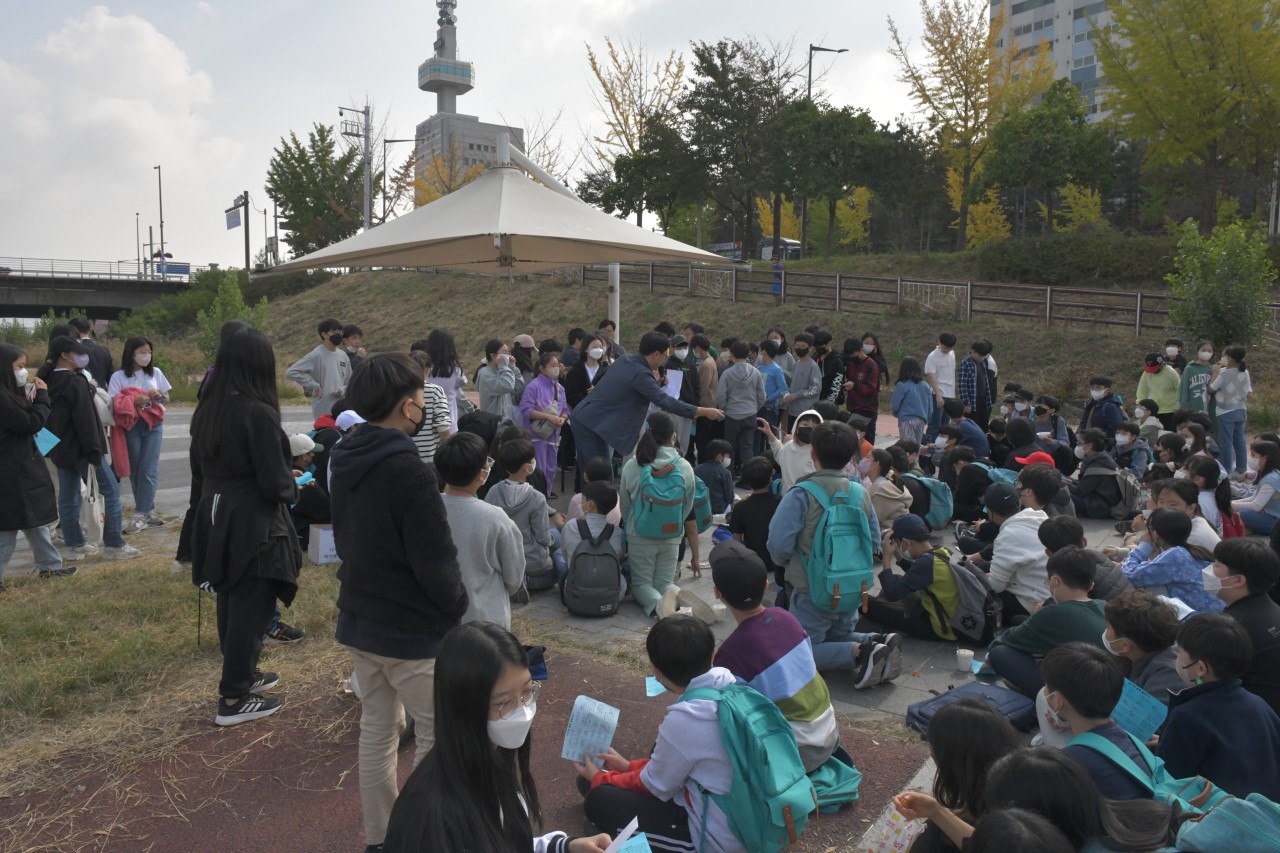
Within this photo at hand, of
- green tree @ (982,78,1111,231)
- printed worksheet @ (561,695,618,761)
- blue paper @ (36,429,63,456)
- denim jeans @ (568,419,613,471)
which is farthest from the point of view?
green tree @ (982,78,1111,231)

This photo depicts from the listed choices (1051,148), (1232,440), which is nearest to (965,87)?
(1051,148)

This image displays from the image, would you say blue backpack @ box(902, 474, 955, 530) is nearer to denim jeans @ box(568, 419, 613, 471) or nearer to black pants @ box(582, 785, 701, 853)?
denim jeans @ box(568, 419, 613, 471)

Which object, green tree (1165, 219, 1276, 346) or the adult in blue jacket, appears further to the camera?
green tree (1165, 219, 1276, 346)

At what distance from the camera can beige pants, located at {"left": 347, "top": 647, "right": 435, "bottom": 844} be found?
3004 mm

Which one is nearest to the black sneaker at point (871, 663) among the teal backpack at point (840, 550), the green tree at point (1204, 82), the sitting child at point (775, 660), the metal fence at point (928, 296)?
the teal backpack at point (840, 550)

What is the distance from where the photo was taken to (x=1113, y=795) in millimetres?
2594

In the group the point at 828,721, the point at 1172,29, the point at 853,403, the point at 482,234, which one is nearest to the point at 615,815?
the point at 828,721

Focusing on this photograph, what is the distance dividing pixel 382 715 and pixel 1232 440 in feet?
35.8

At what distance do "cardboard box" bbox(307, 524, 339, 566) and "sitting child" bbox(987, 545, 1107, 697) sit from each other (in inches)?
177

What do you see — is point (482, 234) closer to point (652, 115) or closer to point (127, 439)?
point (127, 439)

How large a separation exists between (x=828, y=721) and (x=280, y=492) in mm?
2652

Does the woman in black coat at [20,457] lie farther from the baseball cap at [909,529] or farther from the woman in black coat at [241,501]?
the baseball cap at [909,529]

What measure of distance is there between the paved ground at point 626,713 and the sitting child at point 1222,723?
1041mm

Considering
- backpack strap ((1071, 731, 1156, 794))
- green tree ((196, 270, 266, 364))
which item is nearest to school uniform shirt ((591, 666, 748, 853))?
backpack strap ((1071, 731, 1156, 794))
